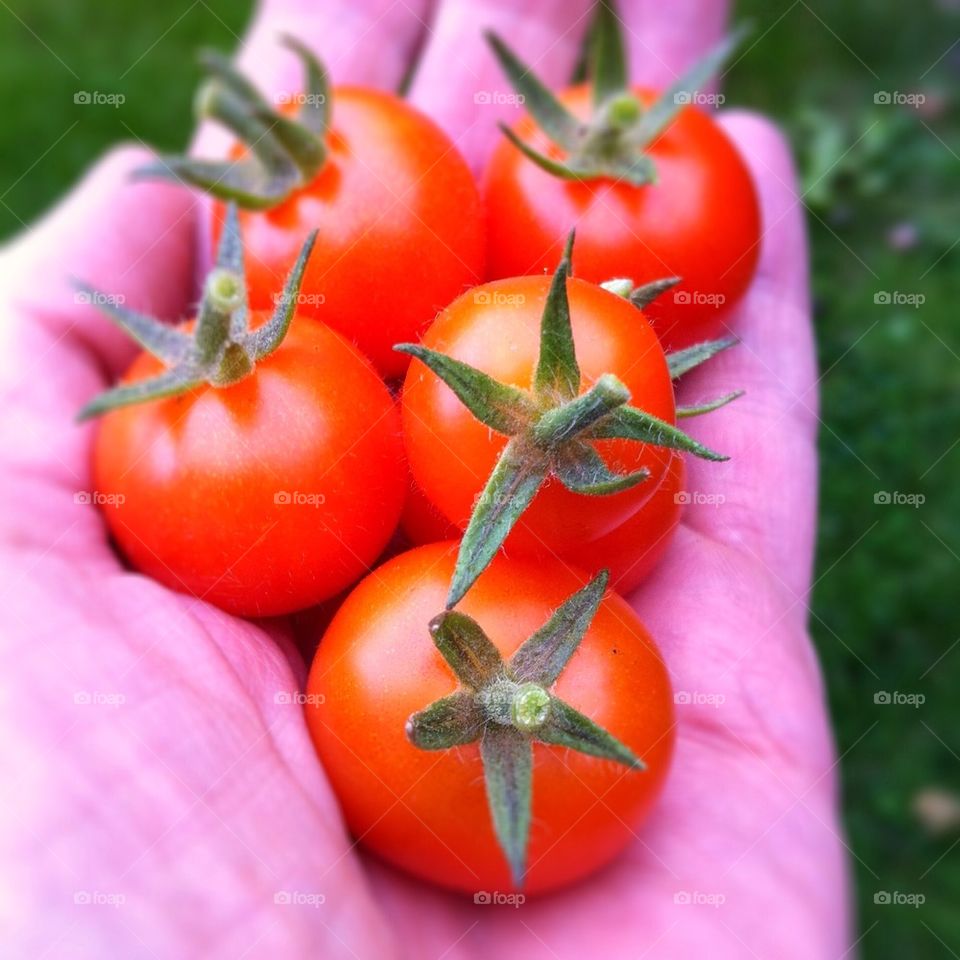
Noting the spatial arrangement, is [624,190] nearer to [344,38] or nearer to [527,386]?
[527,386]

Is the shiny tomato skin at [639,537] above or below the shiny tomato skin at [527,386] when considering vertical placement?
below

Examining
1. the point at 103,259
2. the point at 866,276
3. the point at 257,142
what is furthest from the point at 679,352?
the point at 866,276

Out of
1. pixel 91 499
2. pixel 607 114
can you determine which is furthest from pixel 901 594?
pixel 91 499

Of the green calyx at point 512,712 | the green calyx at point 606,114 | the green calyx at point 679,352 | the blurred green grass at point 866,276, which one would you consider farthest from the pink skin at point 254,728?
the blurred green grass at point 866,276

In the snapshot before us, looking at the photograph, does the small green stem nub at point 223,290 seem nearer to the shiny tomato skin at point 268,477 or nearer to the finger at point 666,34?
the shiny tomato skin at point 268,477

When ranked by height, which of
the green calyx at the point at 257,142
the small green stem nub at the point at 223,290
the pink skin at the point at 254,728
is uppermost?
the green calyx at the point at 257,142

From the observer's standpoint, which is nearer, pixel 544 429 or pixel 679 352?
pixel 544 429

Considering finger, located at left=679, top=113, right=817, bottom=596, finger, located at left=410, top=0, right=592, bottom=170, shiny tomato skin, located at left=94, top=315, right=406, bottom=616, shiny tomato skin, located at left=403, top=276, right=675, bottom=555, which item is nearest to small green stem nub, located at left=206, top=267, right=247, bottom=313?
Result: shiny tomato skin, located at left=94, top=315, right=406, bottom=616
